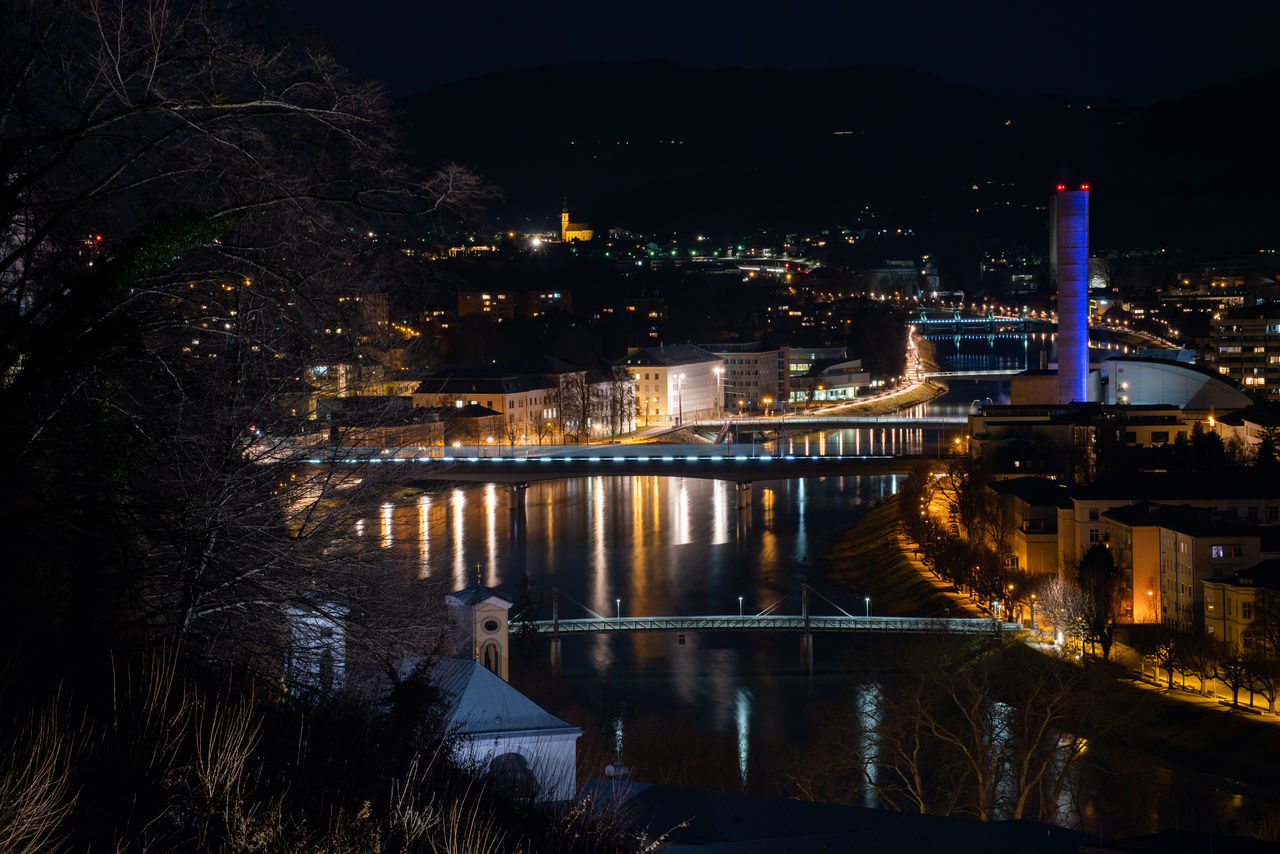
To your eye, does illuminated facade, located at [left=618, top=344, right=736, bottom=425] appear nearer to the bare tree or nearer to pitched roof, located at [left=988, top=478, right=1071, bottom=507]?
pitched roof, located at [left=988, top=478, right=1071, bottom=507]

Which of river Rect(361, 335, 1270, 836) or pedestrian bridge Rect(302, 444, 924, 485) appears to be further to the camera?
pedestrian bridge Rect(302, 444, 924, 485)

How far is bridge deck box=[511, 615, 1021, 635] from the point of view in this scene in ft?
22.6

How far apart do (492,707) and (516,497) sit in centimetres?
873

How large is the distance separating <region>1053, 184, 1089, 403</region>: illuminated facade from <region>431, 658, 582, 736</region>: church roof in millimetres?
11868

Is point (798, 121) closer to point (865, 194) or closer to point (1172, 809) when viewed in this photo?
point (865, 194)

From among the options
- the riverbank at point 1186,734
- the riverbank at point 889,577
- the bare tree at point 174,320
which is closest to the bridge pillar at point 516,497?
the riverbank at point 889,577

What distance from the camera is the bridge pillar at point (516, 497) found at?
11.3 metres

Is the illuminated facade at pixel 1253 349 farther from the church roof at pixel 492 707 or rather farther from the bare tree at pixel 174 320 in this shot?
the bare tree at pixel 174 320

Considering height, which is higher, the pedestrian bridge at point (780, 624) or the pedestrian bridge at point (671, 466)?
the pedestrian bridge at point (671, 466)

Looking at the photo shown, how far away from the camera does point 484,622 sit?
4746 millimetres

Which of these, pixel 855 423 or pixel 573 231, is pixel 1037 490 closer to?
pixel 855 423

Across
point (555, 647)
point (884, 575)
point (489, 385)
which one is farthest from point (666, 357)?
point (555, 647)

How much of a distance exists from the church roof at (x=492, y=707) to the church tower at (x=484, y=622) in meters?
1.49

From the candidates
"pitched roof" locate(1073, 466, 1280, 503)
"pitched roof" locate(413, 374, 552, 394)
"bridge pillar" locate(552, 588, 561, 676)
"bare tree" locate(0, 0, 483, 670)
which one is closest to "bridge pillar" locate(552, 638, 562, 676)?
"bridge pillar" locate(552, 588, 561, 676)
